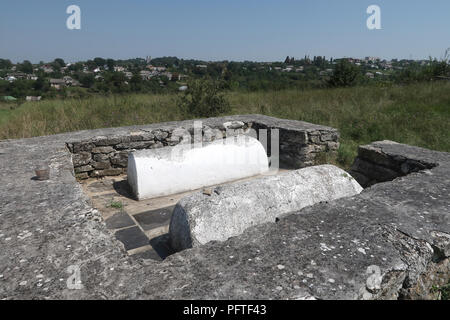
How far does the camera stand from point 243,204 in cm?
279

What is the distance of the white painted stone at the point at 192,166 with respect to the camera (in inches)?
159

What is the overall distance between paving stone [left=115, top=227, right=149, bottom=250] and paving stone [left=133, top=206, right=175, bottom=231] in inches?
4.6

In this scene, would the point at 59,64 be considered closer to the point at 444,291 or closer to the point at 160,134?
the point at 160,134

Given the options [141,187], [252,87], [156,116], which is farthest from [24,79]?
[141,187]

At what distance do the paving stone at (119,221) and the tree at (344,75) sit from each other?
13220 mm

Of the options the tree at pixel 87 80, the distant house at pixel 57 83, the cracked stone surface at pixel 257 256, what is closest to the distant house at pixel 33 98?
the distant house at pixel 57 83

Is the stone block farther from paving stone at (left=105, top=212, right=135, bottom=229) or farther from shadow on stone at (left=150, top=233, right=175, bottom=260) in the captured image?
shadow on stone at (left=150, top=233, right=175, bottom=260)

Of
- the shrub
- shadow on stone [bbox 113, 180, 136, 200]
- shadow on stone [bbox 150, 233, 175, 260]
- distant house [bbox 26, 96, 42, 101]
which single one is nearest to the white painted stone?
shadow on stone [bbox 113, 180, 136, 200]

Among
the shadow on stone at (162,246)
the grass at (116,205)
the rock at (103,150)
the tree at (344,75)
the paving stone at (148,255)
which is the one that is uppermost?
the tree at (344,75)

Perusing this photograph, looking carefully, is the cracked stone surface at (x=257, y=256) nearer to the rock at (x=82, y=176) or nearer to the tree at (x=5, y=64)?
the rock at (x=82, y=176)

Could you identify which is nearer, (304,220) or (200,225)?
(304,220)
